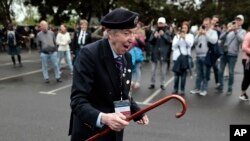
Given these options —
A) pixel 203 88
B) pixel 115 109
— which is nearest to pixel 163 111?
pixel 203 88

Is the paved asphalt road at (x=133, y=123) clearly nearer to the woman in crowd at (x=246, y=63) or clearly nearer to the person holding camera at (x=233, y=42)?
the woman in crowd at (x=246, y=63)

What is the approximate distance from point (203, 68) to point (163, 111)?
7.19 feet

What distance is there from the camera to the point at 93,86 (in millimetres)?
2277

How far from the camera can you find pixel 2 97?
787 centimetres

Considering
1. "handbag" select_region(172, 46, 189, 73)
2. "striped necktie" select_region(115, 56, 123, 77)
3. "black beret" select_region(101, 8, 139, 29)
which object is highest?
"black beret" select_region(101, 8, 139, 29)

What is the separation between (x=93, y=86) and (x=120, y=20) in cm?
44

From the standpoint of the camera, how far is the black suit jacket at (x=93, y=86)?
7.25 ft

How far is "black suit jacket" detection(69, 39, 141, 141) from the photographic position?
2.21 m

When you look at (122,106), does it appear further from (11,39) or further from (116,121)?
(11,39)

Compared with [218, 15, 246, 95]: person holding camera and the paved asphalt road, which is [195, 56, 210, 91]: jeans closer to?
the paved asphalt road

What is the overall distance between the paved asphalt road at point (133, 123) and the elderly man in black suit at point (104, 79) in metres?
2.81

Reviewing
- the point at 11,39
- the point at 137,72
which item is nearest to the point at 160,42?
the point at 137,72

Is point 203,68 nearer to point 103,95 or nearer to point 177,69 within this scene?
point 177,69

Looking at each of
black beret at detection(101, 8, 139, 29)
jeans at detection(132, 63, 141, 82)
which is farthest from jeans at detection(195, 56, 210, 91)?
black beret at detection(101, 8, 139, 29)
